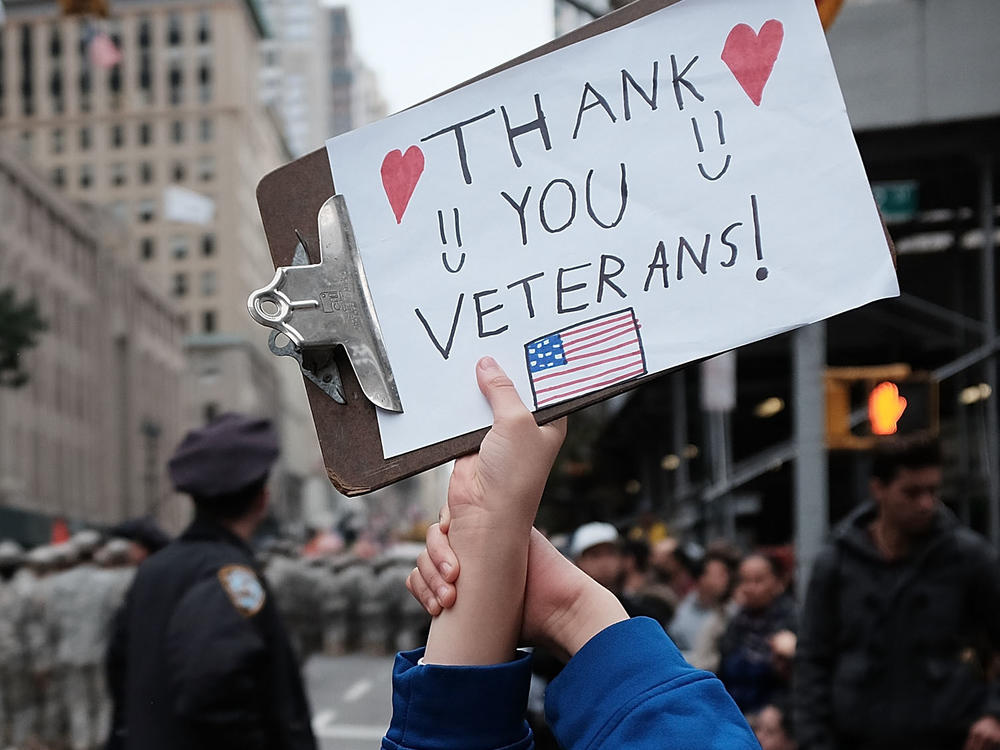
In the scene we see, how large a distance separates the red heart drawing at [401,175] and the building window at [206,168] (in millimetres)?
102926

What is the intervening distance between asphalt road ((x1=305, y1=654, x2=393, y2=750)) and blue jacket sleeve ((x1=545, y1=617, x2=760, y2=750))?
994 cm

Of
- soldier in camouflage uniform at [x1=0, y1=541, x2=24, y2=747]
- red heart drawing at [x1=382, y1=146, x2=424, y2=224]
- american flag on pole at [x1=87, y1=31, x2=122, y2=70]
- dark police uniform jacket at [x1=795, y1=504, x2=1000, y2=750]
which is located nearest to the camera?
red heart drawing at [x1=382, y1=146, x2=424, y2=224]

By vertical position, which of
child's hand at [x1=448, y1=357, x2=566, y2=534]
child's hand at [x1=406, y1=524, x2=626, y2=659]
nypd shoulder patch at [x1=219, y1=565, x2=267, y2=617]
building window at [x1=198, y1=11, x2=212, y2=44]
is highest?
building window at [x1=198, y1=11, x2=212, y2=44]

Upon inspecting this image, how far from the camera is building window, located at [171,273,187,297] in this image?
10262 cm

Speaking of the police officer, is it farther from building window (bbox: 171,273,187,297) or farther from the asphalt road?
building window (bbox: 171,273,187,297)

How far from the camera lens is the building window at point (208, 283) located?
103 metres

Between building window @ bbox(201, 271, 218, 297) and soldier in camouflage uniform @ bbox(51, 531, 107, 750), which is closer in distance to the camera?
soldier in camouflage uniform @ bbox(51, 531, 107, 750)

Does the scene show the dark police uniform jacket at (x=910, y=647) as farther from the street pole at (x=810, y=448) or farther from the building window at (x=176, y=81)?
the building window at (x=176, y=81)

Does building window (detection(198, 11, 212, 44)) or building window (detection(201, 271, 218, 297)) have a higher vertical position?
building window (detection(198, 11, 212, 44))

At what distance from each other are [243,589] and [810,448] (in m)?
4.62

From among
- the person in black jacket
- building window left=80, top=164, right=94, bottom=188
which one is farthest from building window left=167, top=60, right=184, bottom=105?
the person in black jacket

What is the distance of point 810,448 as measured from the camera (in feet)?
23.9

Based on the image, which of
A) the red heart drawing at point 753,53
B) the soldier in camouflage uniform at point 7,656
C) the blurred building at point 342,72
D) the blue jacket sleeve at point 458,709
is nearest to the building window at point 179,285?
the blurred building at point 342,72

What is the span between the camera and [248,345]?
99.4m
